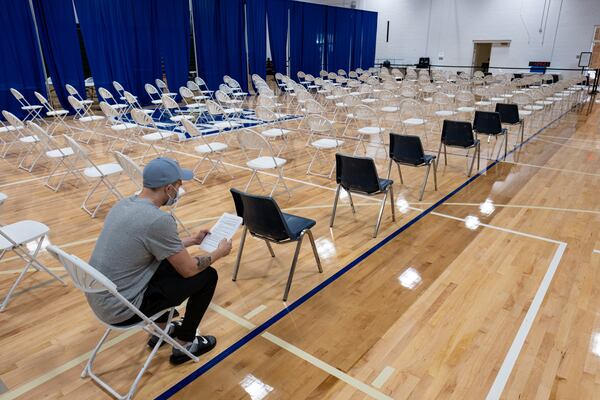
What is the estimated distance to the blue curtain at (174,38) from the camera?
13.7m

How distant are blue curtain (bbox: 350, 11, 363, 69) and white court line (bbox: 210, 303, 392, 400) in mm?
21770

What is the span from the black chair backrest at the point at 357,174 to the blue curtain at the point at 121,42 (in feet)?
35.7

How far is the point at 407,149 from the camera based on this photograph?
17.3 ft

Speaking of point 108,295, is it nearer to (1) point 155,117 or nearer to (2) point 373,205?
(2) point 373,205

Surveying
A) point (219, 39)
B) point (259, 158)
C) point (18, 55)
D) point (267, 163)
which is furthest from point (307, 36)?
point (267, 163)

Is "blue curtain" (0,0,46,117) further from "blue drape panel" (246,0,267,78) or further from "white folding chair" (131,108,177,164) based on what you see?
"blue drape panel" (246,0,267,78)

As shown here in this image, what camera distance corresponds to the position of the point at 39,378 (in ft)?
8.61

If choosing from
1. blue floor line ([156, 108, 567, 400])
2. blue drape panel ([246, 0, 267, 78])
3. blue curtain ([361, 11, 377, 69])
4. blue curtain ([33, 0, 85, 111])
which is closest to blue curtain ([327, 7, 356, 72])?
blue curtain ([361, 11, 377, 69])

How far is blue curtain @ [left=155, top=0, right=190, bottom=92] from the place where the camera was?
1370 cm

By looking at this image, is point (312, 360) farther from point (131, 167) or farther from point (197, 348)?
point (131, 167)

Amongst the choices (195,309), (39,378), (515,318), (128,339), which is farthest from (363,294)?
(39,378)

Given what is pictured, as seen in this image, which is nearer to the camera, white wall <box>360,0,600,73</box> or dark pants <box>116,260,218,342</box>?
dark pants <box>116,260,218,342</box>

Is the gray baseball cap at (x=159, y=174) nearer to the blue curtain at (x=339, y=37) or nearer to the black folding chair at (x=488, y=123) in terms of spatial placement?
the black folding chair at (x=488, y=123)

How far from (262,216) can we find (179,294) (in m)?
1.00
